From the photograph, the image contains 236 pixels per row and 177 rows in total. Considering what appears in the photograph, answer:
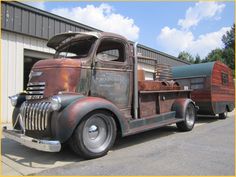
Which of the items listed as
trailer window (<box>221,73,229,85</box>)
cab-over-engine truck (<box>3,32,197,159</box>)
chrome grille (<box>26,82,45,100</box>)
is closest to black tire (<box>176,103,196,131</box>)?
cab-over-engine truck (<box>3,32,197,159</box>)

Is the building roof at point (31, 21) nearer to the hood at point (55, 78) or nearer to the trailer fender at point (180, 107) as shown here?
the hood at point (55, 78)

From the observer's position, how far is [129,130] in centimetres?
632

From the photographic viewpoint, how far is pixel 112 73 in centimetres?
646

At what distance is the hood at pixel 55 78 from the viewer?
559 centimetres

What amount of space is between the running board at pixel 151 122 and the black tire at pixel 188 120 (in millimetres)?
315

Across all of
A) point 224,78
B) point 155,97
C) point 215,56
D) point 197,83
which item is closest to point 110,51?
point 155,97

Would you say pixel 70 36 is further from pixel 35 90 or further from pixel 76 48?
pixel 35 90

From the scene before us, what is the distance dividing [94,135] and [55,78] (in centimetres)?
139

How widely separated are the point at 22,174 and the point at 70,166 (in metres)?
0.83

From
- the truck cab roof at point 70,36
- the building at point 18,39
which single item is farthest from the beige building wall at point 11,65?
the truck cab roof at point 70,36

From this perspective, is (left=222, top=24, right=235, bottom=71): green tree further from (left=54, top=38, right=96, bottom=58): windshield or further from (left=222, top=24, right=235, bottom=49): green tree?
(left=54, top=38, right=96, bottom=58): windshield

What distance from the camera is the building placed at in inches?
389

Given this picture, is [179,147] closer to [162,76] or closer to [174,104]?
[174,104]

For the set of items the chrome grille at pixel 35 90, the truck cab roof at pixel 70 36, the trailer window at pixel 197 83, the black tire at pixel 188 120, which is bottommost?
the black tire at pixel 188 120
